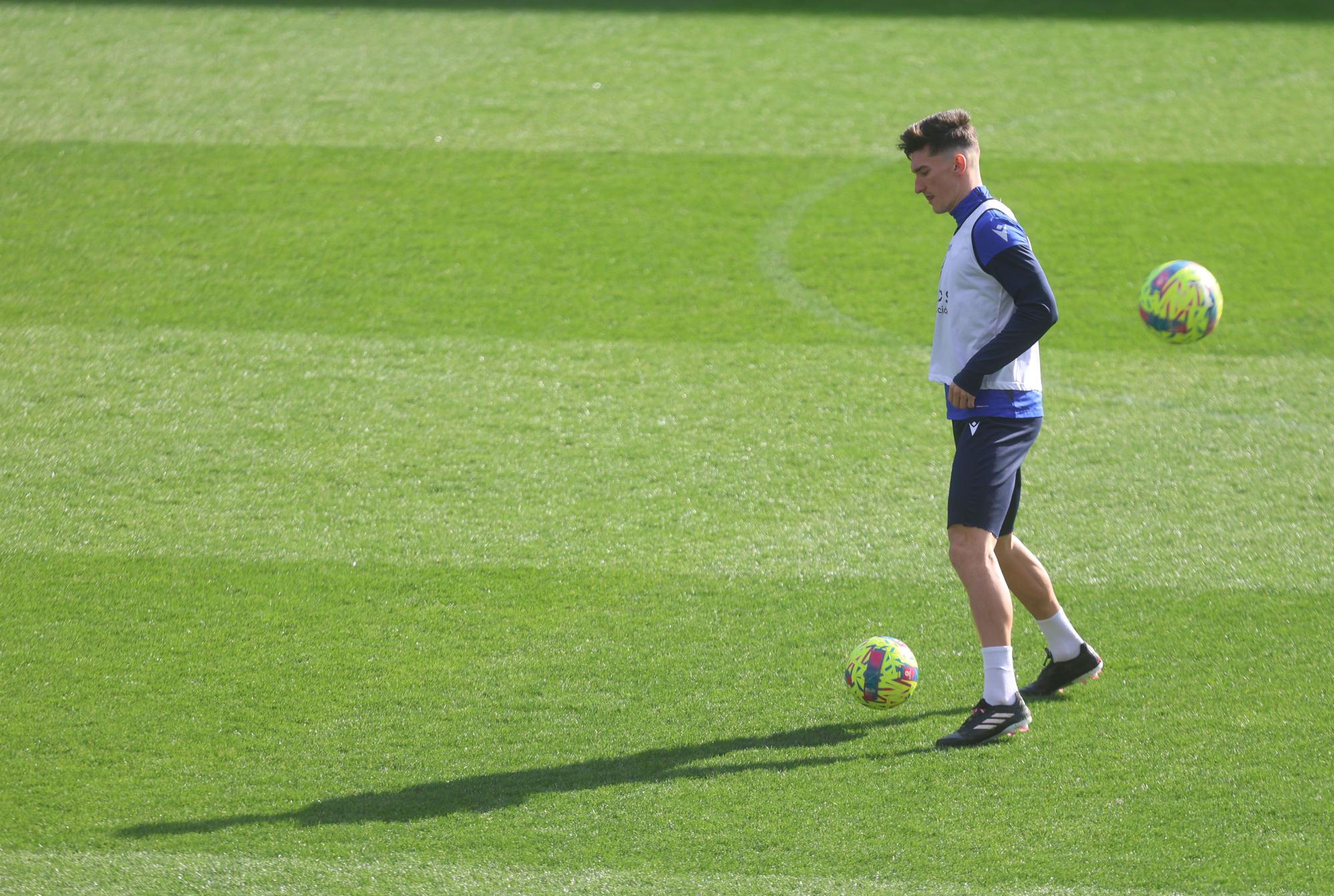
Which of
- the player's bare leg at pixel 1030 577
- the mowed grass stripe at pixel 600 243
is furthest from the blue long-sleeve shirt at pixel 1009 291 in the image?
the mowed grass stripe at pixel 600 243

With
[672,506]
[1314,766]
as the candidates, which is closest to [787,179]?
[672,506]

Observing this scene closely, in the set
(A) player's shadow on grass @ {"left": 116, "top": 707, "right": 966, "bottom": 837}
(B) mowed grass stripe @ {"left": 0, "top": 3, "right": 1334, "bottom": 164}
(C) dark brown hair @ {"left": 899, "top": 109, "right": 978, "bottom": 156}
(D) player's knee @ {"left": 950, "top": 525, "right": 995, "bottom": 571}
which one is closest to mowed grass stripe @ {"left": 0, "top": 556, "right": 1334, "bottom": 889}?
(A) player's shadow on grass @ {"left": 116, "top": 707, "right": 966, "bottom": 837}

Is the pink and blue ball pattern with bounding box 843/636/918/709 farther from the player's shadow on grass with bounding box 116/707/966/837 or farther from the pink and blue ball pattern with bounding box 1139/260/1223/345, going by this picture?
the pink and blue ball pattern with bounding box 1139/260/1223/345

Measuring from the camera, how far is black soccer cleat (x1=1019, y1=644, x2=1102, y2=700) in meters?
5.25

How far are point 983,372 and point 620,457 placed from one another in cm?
308

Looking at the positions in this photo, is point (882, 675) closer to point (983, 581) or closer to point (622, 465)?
point (983, 581)

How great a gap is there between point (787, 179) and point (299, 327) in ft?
14.6

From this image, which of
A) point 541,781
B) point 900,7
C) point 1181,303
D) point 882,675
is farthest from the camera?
point 900,7

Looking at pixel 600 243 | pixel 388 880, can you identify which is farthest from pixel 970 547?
pixel 600 243

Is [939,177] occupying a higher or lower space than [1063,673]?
higher

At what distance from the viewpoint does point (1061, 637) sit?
5.23 metres

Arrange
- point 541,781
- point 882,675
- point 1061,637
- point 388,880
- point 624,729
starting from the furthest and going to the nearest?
point 1061,637 < point 624,729 < point 882,675 < point 541,781 < point 388,880

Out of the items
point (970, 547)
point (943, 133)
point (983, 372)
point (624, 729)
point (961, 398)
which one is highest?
point (943, 133)

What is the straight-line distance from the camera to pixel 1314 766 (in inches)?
187
